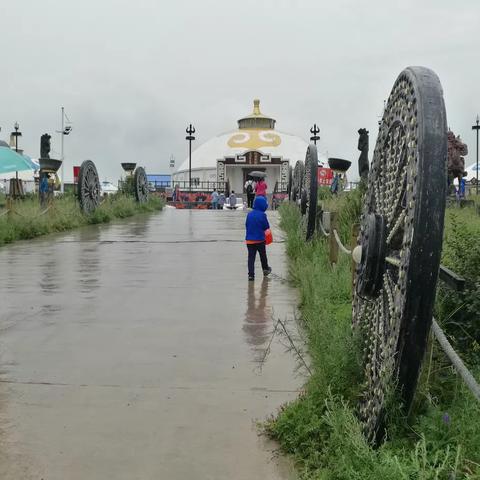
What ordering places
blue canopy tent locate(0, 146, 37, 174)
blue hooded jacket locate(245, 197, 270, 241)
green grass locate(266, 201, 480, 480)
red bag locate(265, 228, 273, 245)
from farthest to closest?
blue canopy tent locate(0, 146, 37, 174)
blue hooded jacket locate(245, 197, 270, 241)
red bag locate(265, 228, 273, 245)
green grass locate(266, 201, 480, 480)

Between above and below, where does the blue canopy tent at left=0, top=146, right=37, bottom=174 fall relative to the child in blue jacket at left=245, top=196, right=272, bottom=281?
above

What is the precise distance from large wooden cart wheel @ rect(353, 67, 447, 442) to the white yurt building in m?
55.5

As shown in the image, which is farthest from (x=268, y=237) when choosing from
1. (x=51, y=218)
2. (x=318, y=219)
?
(x=51, y=218)

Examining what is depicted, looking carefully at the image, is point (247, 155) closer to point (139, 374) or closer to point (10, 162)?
point (10, 162)

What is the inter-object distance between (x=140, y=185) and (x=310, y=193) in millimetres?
20462

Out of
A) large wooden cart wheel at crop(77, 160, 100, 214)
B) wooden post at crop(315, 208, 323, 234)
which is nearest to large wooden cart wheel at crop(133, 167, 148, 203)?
large wooden cart wheel at crop(77, 160, 100, 214)

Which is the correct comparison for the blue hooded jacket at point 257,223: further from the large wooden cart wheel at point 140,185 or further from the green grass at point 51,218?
the large wooden cart wheel at point 140,185

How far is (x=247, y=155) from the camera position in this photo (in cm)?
6391

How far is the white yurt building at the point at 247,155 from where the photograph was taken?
63.8 m

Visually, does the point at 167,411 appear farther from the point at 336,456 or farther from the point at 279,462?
the point at 336,456

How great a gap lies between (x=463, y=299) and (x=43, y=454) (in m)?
2.86

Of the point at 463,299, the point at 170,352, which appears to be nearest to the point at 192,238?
the point at 170,352

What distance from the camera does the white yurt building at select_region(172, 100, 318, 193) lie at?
209 ft

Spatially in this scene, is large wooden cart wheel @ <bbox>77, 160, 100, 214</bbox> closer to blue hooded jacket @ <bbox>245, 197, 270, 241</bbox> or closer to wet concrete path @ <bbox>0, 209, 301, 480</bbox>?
wet concrete path @ <bbox>0, 209, 301, 480</bbox>
